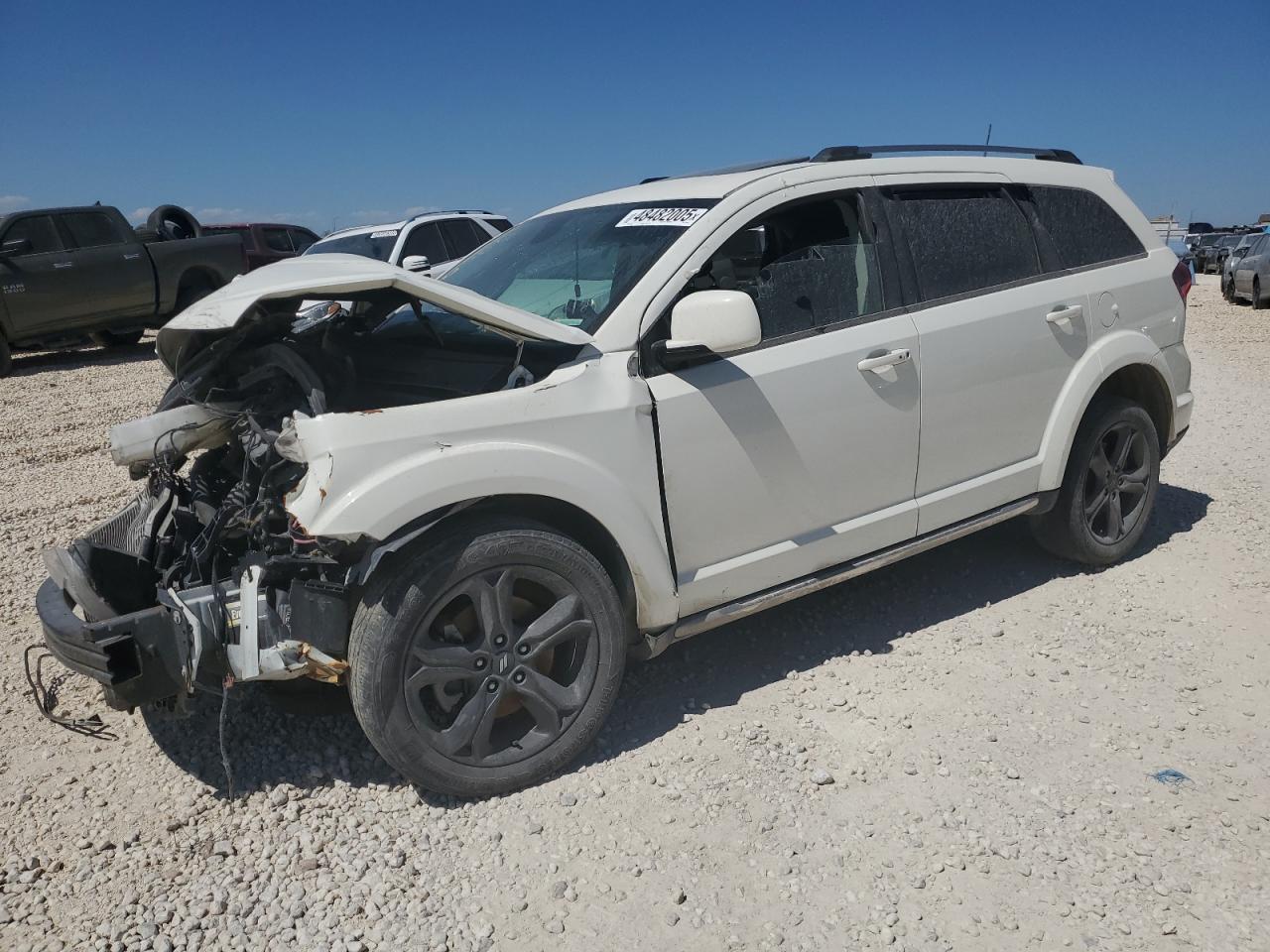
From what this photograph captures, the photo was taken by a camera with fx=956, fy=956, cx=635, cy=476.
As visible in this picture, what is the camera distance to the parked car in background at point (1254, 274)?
18203mm

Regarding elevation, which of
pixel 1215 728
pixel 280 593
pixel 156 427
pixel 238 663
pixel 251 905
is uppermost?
pixel 156 427

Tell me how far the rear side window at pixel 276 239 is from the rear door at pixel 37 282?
591 cm

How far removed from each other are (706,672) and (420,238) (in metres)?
9.63

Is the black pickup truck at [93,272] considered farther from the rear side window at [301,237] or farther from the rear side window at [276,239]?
the rear side window at [301,237]

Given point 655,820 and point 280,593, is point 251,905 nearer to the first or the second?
point 280,593

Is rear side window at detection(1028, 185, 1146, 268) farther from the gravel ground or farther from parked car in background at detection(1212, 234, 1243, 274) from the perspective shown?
parked car in background at detection(1212, 234, 1243, 274)

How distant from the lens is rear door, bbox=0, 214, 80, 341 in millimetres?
11961

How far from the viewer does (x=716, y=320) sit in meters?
2.98

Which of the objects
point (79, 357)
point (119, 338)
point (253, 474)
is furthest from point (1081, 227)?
point (119, 338)

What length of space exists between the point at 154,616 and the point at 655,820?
1594 mm

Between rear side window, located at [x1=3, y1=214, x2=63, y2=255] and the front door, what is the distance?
39.6ft

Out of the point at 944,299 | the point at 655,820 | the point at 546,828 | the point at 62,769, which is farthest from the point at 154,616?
the point at 944,299

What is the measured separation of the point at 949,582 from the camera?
459 cm

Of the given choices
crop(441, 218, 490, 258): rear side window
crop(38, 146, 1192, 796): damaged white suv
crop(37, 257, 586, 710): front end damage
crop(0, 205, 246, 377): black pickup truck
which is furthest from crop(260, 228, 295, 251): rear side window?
crop(37, 257, 586, 710): front end damage
